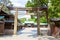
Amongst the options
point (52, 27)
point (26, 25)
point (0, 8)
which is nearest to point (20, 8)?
point (0, 8)

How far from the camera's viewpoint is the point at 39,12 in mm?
23500

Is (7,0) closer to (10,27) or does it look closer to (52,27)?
(10,27)

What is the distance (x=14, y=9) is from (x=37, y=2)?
4.54 metres

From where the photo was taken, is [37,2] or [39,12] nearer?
[39,12]

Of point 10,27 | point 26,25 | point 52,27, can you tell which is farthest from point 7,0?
point 52,27

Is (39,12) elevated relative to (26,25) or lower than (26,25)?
elevated

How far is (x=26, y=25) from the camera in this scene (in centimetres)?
7275

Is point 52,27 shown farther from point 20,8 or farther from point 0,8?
point 0,8

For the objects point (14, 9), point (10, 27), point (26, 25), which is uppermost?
point (14, 9)

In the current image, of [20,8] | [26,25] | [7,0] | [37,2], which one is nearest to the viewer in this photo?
[20,8]

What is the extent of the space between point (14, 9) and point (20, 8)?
99cm

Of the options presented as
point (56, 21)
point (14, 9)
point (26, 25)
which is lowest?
point (26, 25)

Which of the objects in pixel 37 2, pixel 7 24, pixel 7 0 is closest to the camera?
pixel 37 2

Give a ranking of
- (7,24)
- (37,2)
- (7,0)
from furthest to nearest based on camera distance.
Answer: (7,0) → (7,24) → (37,2)
